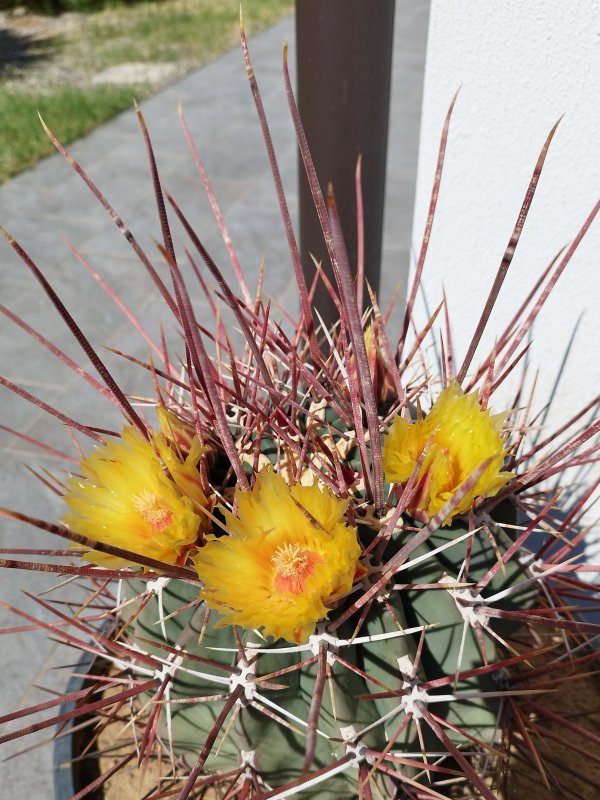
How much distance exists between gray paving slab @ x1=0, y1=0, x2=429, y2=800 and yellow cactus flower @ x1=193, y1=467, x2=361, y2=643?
860mm

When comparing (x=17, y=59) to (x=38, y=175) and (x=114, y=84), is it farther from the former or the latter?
(x=38, y=175)

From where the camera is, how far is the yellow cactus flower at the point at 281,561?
18.3 inches

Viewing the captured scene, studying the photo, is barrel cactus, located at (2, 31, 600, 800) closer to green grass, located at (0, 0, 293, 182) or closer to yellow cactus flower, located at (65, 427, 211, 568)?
yellow cactus flower, located at (65, 427, 211, 568)

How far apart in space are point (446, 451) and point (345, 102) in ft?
2.01

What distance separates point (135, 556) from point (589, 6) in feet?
2.22

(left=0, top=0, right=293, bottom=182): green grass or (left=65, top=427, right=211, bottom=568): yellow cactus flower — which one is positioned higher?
(left=0, top=0, right=293, bottom=182): green grass

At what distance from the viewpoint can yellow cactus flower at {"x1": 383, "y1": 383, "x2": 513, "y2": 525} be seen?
0.52 metres

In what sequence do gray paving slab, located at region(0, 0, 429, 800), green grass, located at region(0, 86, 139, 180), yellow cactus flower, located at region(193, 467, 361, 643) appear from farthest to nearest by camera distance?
green grass, located at region(0, 86, 139, 180), gray paving slab, located at region(0, 0, 429, 800), yellow cactus flower, located at region(193, 467, 361, 643)

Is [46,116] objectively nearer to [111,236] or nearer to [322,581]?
[111,236]

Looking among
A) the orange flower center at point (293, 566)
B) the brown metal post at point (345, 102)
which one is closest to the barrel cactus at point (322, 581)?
the orange flower center at point (293, 566)

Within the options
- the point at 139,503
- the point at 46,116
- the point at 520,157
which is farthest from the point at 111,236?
the point at 139,503

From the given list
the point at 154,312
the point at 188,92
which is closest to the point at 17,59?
the point at 188,92

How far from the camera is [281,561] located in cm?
47

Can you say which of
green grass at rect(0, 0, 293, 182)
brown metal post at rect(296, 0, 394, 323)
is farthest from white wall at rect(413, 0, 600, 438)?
green grass at rect(0, 0, 293, 182)
